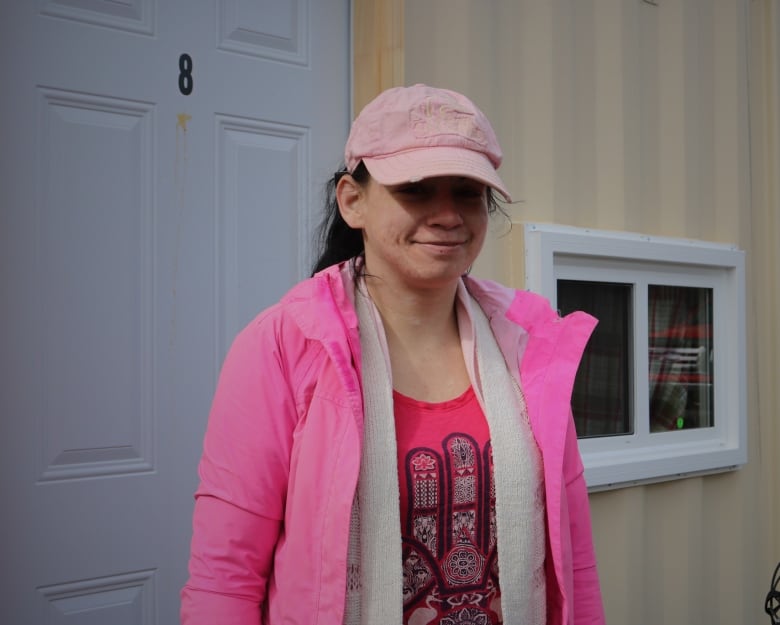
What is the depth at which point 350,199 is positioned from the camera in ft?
4.87

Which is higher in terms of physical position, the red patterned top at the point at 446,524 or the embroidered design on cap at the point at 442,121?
the embroidered design on cap at the point at 442,121

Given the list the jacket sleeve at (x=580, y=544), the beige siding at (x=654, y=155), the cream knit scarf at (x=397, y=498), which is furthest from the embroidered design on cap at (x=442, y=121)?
the beige siding at (x=654, y=155)

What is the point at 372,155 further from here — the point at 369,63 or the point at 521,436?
the point at 369,63

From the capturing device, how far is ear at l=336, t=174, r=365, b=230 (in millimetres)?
1467

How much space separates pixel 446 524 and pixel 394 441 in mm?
175

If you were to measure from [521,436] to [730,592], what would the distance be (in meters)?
2.37

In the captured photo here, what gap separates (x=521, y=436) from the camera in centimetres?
142

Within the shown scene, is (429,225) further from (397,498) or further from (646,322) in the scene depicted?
(646,322)

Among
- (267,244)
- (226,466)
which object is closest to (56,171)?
(267,244)

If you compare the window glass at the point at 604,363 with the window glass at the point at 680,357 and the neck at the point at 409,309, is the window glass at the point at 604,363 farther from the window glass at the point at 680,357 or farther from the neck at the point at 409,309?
the neck at the point at 409,309

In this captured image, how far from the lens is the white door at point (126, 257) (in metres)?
1.96

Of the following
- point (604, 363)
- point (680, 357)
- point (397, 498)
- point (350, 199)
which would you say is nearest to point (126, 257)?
point (350, 199)

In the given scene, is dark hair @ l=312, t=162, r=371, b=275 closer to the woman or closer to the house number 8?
the woman

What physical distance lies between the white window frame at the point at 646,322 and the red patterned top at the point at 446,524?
130cm
